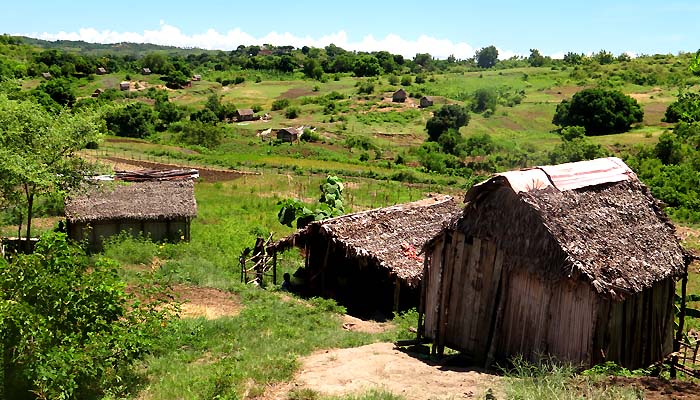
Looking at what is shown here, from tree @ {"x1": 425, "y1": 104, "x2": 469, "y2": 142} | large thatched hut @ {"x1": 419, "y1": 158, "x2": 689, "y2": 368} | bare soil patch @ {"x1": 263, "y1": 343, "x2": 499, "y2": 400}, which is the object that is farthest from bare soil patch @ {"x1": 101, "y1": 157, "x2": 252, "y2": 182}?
tree @ {"x1": 425, "y1": 104, "x2": 469, "y2": 142}

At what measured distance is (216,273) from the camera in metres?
18.6

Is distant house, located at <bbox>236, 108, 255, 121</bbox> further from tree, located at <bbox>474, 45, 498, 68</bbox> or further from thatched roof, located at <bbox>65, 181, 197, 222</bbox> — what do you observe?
tree, located at <bbox>474, 45, 498, 68</bbox>

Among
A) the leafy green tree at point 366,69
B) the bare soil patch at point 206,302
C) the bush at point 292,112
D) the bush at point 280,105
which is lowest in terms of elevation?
the bare soil patch at point 206,302

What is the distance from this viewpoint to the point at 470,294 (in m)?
11.2

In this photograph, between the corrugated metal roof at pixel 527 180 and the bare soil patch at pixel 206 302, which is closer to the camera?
the corrugated metal roof at pixel 527 180

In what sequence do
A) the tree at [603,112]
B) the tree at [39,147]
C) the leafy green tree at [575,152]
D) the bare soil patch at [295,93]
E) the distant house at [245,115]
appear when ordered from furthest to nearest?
1. the bare soil patch at [295,93]
2. the distant house at [245,115]
3. the tree at [603,112]
4. the leafy green tree at [575,152]
5. the tree at [39,147]

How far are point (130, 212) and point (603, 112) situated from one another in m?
48.4

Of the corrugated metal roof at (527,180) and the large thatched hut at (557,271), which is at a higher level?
the corrugated metal roof at (527,180)

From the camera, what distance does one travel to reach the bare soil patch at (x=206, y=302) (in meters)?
14.2

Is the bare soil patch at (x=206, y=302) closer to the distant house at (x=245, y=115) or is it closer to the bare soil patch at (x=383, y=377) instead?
the bare soil patch at (x=383, y=377)

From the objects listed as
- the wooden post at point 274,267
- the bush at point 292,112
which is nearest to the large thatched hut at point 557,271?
the wooden post at point 274,267

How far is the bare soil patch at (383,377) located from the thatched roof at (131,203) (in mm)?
12018

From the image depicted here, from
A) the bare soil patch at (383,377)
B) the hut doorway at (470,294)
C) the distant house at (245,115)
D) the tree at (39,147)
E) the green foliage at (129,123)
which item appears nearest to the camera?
the bare soil patch at (383,377)

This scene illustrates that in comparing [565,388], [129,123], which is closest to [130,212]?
[565,388]
